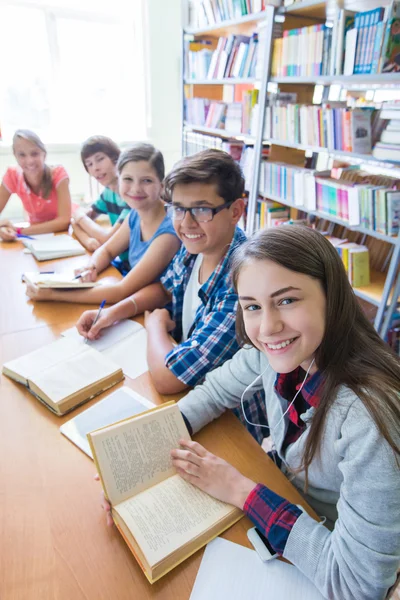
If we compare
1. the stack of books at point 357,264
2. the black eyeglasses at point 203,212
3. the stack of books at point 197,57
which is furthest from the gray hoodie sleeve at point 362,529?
the stack of books at point 197,57

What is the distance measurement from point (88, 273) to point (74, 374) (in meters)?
0.73

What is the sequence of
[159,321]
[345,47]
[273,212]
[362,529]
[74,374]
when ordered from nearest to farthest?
[362,529], [74,374], [159,321], [345,47], [273,212]

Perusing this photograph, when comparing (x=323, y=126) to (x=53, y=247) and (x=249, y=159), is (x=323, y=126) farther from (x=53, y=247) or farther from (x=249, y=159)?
(x=53, y=247)

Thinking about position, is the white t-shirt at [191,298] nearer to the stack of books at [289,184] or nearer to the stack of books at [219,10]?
the stack of books at [289,184]

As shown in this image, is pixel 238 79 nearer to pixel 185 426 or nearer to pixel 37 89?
pixel 37 89

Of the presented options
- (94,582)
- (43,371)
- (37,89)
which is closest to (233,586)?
(94,582)

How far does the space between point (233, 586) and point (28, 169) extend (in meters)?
2.46

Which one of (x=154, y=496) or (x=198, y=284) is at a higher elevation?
(x=198, y=284)

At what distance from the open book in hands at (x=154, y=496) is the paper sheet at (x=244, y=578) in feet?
0.12

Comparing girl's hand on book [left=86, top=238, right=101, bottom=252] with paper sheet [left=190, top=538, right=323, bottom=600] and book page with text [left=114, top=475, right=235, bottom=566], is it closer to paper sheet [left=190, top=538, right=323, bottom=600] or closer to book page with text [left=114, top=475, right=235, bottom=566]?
book page with text [left=114, top=475, right=235, bottom=566]

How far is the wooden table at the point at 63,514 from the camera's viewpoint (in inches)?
22.7

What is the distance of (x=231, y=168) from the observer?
1.12 metres

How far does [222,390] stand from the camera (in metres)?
0.89

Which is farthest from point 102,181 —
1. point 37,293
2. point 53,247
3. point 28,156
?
point 37,293
